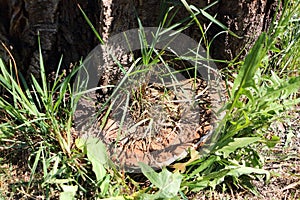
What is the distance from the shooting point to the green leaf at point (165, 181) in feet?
5.37

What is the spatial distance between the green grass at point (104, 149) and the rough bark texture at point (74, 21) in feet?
0.35

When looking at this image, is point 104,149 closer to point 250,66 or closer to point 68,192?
point 68,192

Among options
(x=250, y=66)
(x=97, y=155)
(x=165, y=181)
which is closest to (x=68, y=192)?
(x=97, y=155)

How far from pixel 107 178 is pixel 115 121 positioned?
11.1 inches

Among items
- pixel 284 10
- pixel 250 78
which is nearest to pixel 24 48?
pixel 250 78

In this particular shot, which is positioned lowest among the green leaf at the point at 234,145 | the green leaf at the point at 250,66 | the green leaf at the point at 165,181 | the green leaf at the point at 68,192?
the green leaf at the point at 68,192

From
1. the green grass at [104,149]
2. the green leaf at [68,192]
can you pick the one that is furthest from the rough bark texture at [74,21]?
the green leaf at [68,192]

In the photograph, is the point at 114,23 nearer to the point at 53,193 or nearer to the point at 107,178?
the point at 107,178

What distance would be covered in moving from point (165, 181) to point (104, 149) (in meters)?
0.30

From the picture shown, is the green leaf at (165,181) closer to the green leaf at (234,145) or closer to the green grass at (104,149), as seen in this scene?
the green grass at (104,149)

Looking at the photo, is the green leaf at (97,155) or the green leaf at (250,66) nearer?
the green leaf at (250,66)

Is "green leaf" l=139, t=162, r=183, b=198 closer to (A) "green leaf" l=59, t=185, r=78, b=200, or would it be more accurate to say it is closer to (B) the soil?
(B) the soil

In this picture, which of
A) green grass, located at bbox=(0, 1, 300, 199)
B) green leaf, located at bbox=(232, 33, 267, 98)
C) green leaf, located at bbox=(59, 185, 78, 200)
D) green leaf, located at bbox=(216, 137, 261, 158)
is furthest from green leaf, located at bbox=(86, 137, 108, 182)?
green leaf, located at bbox=(232, 33, 267, 98)

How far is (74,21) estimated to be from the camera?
1834mm
